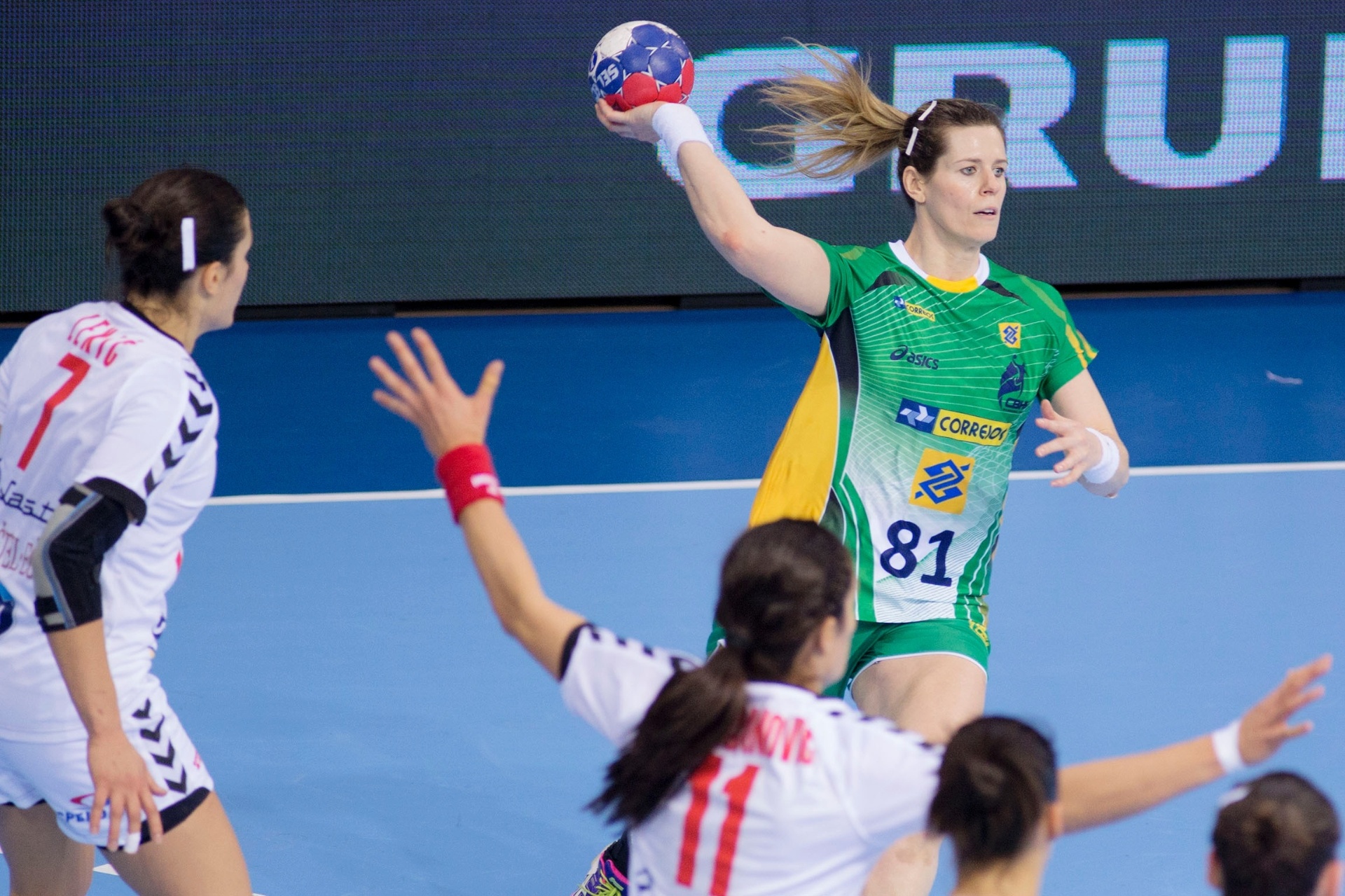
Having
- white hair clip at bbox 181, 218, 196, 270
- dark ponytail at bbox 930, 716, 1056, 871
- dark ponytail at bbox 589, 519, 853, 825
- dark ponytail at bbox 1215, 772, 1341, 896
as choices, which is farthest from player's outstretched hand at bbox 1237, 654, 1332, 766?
white hair clip at bbox 181, 218, 196, 270

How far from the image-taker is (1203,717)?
516 centimetres

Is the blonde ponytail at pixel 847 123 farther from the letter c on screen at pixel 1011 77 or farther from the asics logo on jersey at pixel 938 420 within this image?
the letter c on screen at pixel 1011 77

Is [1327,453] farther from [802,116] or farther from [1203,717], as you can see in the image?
[802,116]

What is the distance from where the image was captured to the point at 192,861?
2.94m

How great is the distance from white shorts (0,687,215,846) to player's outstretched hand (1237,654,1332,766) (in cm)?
192

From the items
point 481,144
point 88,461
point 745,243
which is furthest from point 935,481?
point 481,144

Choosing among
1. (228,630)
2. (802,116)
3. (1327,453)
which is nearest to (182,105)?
(228,630)

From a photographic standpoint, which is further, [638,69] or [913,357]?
[638,69]

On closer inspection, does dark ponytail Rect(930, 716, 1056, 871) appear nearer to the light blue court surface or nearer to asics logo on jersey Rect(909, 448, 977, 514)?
asics logo on jersey Rect(909, 448, 977, 514)

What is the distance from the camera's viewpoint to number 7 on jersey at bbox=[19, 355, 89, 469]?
2857mm

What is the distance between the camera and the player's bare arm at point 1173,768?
2217mm

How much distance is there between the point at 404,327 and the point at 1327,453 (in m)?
6.17

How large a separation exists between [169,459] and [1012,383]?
7.18 feet

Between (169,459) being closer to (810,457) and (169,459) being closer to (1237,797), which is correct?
(810,457)
